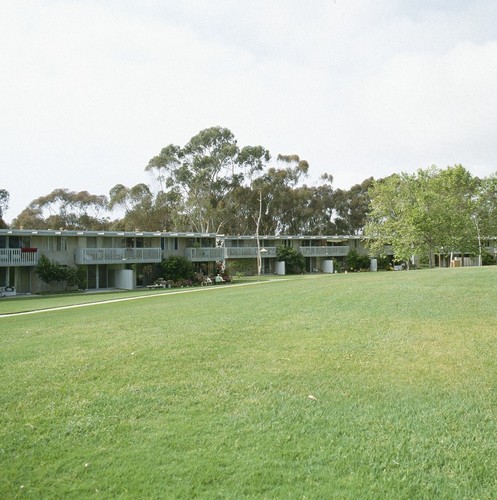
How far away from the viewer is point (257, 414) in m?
4.68

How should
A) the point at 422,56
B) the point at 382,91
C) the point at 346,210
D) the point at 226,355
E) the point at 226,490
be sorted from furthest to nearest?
1. the point at 346,210
2. the point at 382,91
3. the point at 422,56
4. the point at 226,355
5. the point at 226,490

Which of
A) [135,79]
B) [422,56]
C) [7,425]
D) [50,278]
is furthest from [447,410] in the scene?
[50,278]

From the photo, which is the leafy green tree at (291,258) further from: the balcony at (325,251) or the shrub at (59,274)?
the shrub at (59,274)

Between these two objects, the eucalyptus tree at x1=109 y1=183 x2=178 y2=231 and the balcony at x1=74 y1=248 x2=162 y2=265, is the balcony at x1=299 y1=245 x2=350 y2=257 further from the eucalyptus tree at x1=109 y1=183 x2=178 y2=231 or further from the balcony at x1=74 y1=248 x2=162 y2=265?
the balcony at x1=74 y1=248 x2=162 y2=265

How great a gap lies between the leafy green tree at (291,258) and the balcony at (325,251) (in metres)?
1.07

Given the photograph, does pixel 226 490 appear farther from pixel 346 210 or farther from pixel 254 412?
pixel 346 210

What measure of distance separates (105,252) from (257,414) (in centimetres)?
3312

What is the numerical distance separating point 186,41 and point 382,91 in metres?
8.45

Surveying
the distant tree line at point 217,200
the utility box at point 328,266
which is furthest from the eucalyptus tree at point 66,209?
the utility box at point 328,266

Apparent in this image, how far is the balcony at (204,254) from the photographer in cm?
4184

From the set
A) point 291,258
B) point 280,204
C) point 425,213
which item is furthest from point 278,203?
point 425,213

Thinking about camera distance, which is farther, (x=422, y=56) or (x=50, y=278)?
(x=50, y=278)

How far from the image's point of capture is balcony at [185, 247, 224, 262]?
41.8m

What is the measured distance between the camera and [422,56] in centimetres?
1622
